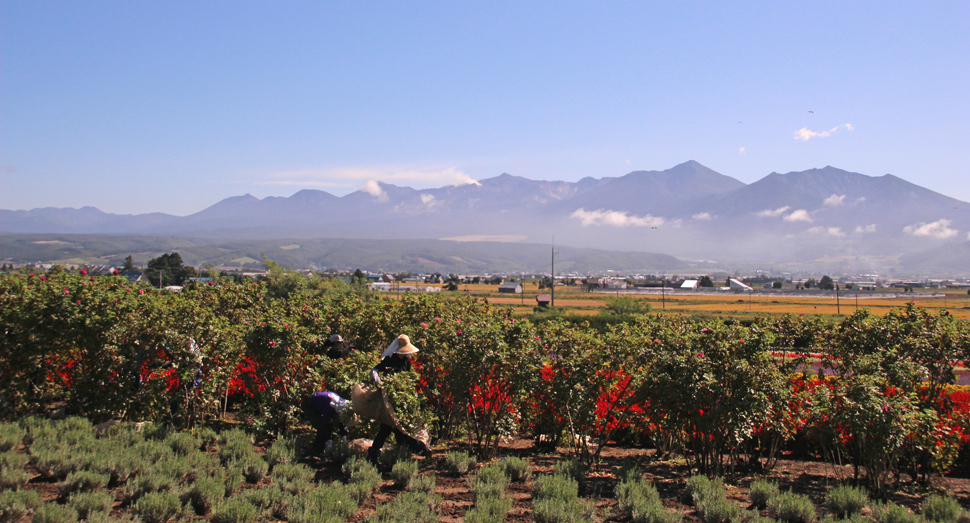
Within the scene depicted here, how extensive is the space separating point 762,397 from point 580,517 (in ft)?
7.67

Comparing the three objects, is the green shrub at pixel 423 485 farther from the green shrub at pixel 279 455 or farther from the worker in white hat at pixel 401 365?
the green shrub at pixel 279 455

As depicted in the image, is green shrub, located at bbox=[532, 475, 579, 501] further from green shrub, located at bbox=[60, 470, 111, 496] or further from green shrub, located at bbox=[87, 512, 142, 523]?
green shrub, located at bbox=[60, 470, 111, 496]

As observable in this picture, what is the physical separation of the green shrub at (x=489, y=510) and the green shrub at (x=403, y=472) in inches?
37.1

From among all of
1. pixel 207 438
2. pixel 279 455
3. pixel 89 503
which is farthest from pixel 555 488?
pixel 207 438

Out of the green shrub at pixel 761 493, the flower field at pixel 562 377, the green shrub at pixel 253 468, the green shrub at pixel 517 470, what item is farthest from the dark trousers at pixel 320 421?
the green shrub at pixel 761 493

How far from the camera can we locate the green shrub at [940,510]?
5.60 metres

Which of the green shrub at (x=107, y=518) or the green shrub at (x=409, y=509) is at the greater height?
the green shrub at (x=107, y=518)

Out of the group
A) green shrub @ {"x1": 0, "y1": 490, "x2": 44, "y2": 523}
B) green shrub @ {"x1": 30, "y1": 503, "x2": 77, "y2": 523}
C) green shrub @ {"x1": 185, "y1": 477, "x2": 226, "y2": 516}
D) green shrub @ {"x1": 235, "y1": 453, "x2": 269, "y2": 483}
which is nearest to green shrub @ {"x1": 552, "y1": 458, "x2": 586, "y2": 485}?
green shrub @ {"x1": 235, "y1": 453, "x2": 269, "y2": 483}

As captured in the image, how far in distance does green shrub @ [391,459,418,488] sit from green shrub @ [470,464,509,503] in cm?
69

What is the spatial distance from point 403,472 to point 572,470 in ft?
6.34

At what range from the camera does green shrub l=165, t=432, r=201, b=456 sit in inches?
283

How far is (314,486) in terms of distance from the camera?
630 cm

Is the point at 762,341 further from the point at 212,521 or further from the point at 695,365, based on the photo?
the point at 212,521

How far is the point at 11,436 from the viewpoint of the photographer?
7066 mm
